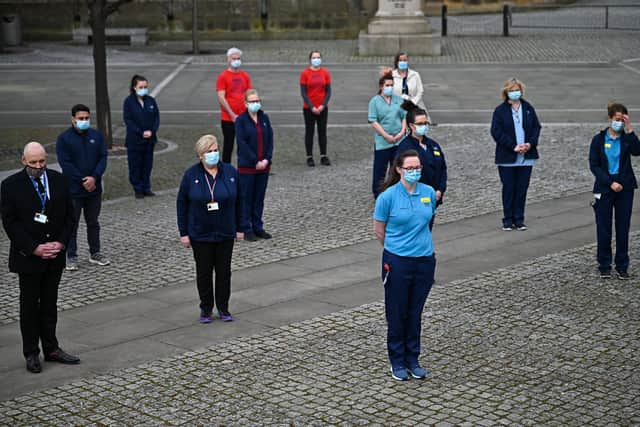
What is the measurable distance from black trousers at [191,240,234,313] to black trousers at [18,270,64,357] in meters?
1.37

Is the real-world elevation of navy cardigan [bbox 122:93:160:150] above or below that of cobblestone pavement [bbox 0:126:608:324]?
above

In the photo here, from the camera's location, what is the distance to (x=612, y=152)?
11086 mm

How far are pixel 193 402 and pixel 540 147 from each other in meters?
12.2

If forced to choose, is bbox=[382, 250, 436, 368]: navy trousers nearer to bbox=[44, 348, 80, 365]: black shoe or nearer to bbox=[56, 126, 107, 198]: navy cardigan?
bbox=[44, 348, 80, 365]: black shoe

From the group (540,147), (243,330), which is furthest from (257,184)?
(540,147)

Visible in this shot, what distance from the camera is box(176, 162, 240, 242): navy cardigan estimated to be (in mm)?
9578

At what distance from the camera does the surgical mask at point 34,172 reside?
875 centimetres

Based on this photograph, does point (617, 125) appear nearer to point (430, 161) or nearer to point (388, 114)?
point (430, 161)

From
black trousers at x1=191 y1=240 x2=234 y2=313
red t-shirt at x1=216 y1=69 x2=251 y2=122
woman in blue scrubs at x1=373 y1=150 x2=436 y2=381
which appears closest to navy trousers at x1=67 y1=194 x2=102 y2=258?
black trousers at x1=191 y1=240 x2=234 y2=313

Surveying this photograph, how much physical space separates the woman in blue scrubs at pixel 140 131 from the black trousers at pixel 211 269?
5.80 m

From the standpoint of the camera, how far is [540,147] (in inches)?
741

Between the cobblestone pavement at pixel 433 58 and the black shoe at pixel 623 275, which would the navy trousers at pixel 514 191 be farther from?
the cobblestone pavement at pixel 433 58

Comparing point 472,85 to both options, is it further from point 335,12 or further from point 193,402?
point 193,402

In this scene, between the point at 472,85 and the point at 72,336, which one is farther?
the point at 472,85
